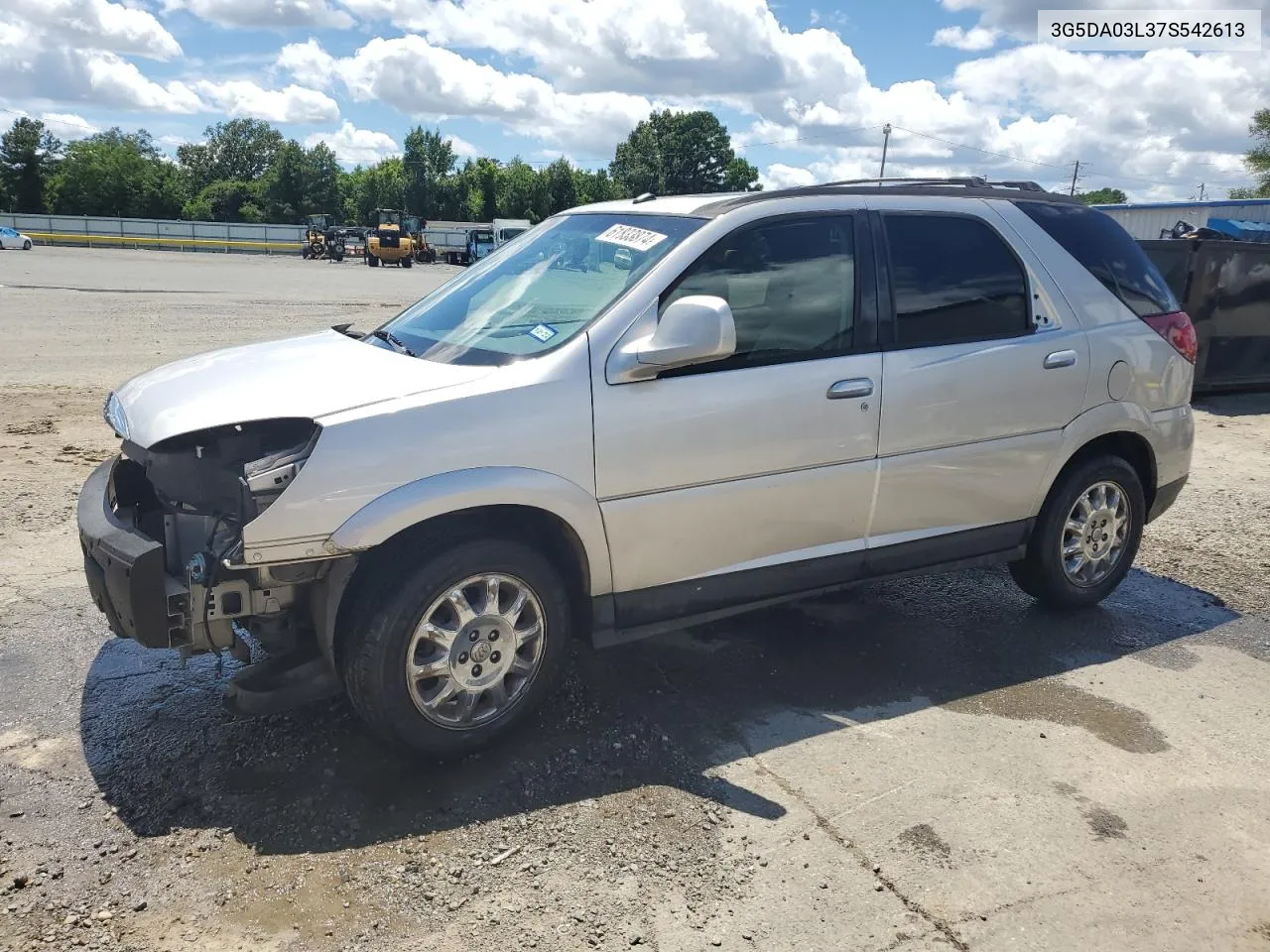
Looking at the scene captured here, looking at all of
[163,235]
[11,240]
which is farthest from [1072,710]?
[163,235]

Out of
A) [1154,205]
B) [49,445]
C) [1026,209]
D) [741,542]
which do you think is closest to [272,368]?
[741,542]

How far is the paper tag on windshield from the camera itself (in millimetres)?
4000

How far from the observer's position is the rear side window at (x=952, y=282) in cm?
430

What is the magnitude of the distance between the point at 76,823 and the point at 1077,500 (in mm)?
4433

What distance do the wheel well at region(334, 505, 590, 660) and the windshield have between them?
569 millimetres

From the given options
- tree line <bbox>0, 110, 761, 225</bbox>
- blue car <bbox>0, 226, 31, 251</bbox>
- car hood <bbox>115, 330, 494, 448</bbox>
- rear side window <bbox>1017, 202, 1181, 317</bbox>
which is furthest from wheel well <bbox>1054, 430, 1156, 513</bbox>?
tree line <bbox>0, 110, 761, 225</bbox>

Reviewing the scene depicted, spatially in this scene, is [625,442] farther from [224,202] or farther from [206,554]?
[224,202]

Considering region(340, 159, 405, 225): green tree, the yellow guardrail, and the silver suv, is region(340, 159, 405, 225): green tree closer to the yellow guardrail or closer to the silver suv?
the yellow guardrail

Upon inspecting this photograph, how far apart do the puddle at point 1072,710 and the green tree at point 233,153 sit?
120 meters

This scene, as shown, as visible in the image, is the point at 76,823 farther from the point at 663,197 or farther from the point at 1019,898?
the point at 663,197

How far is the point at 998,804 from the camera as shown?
3447 mm

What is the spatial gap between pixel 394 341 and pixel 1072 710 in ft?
10.5

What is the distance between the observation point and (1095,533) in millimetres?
5098

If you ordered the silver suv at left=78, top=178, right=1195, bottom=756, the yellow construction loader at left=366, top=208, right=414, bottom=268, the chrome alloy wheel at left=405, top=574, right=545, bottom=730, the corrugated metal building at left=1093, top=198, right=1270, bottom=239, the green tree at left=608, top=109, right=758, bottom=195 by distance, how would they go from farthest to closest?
the green tree at left=608, top=109, right=758, bottom=195 → the yellow construction loader at left=366, top=208, right=414, bottom=268 → the corrugated metal building at left=1093, top=198, right=1270, bottom=239 → the chrome alloy wheel at left=405, top=574, right=545, bottom=730 → the silver suv at left=78, top=178, right=1195, bottom=756
